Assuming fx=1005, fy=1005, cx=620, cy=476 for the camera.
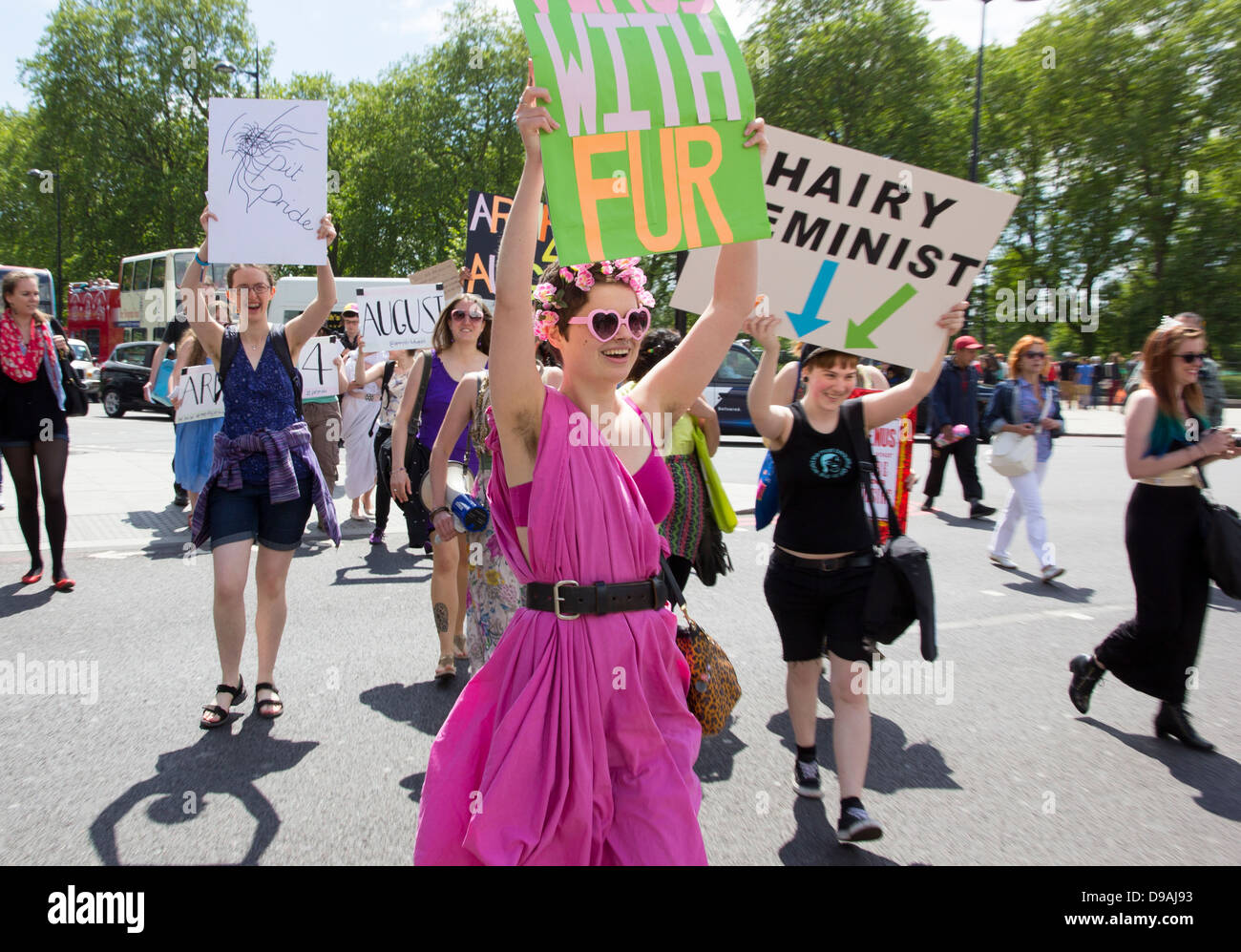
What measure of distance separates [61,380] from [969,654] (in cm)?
612

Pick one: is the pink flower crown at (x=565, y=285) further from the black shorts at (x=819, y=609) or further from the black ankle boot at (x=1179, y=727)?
the black ankle boot at (x=1179, y=727)

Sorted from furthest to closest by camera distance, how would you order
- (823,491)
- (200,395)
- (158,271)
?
(158,271), (200,395), (823,491)

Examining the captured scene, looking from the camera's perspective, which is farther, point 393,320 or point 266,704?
point 393,320

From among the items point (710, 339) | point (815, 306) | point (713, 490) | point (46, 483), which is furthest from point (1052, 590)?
point (46, 483)

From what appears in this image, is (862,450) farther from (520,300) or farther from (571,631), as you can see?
(520,300)

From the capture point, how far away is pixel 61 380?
6820mm

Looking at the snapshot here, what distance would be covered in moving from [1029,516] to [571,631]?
661 cm

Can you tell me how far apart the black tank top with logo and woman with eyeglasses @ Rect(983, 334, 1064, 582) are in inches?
184

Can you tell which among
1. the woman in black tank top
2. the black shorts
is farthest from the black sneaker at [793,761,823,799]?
the black shorts

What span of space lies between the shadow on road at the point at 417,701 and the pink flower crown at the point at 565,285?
259 cm

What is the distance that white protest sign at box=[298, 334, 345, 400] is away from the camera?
9305 mm

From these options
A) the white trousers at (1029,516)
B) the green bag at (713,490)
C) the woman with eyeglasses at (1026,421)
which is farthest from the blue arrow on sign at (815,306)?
the woman with eyeglasses at (1026,421)

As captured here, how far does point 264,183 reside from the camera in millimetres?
4316

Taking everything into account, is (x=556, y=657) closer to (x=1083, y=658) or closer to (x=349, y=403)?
(x=1083, y=658)
